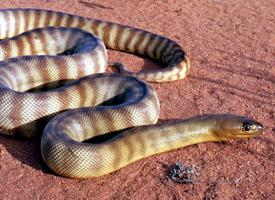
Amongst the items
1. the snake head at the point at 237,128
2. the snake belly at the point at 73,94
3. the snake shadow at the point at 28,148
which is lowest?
the snake shadow at the point at 28,148

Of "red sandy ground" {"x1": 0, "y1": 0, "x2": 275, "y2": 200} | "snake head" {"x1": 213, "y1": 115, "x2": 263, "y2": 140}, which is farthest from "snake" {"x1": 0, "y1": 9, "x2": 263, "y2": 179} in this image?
"red sandy ground" {"x1": 0, "y1": 0, "x2": 275, "y2": 200}

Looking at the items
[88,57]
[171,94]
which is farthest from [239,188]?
[88,57]

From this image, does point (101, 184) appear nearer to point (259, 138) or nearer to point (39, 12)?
point (259, 138)

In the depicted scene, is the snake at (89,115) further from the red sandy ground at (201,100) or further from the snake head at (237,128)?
the red sandy ground at (201,100)

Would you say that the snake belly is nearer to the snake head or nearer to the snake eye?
the snake head

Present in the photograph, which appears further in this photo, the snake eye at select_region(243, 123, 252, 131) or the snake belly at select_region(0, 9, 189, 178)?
the snake eye at select_region(243, 123, 252, 131)

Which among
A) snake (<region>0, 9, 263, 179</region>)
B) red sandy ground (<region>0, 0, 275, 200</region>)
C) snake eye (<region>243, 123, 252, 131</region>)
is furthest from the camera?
snake eye (<region>243, 123, 252, 131</region>)

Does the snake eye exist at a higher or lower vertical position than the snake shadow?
higher

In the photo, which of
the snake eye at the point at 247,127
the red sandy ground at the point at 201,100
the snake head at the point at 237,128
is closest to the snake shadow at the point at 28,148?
the red sandy ground at the point at 201,100
